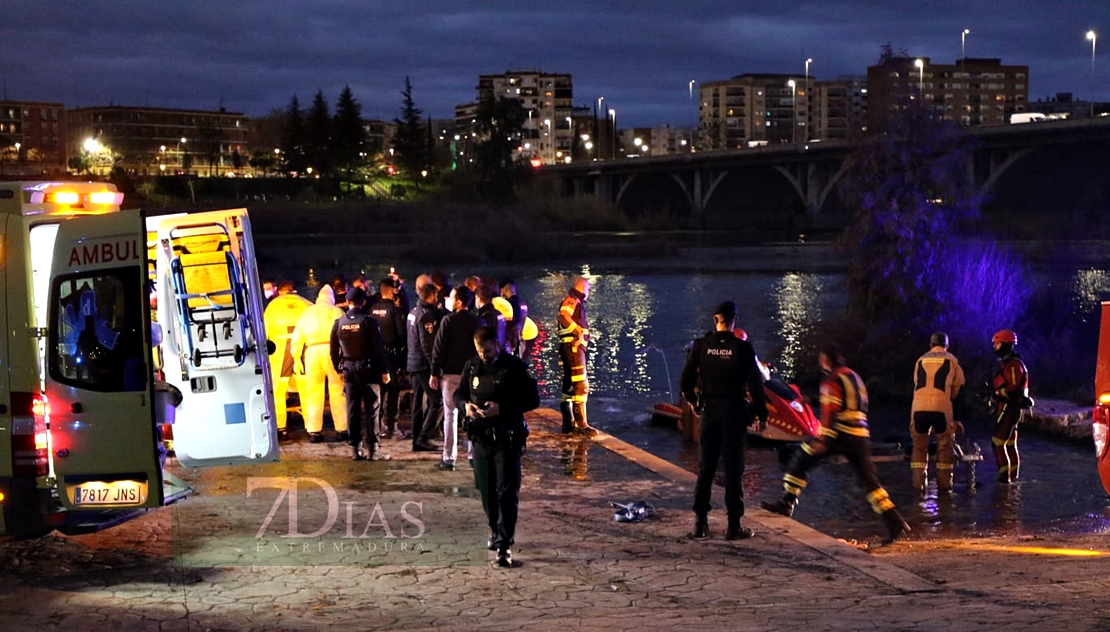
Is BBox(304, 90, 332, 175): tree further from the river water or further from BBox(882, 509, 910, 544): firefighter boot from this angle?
BBox(882, 509, 910, 544): firefighter boot

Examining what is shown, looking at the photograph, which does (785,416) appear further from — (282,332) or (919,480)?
(282,332)

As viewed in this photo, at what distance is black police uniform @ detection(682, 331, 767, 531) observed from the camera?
9336 mm

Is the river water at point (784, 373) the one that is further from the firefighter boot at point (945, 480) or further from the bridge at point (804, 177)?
the bridge at point (804, 177)

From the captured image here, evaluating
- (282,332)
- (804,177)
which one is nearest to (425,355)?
(282,332)

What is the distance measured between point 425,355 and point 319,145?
103 meters

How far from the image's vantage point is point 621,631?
6.86 metres

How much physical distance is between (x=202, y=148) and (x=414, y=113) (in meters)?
56.1

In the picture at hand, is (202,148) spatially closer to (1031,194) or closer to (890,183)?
(1031,194)

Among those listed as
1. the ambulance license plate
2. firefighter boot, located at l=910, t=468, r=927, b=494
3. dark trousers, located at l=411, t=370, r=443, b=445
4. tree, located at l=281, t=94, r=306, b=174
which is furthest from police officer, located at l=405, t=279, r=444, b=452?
tree, located at l=281, t=94, r=306, b=174

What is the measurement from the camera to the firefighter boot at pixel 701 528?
9383 millimetres

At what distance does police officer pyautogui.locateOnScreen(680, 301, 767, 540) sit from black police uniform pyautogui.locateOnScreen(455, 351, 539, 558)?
1534 millimetres

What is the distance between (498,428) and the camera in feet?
27.8

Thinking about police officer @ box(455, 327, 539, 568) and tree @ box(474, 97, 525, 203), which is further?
tree @ box(474, 97, 525, 203)

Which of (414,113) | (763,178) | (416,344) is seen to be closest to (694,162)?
(763,178)
